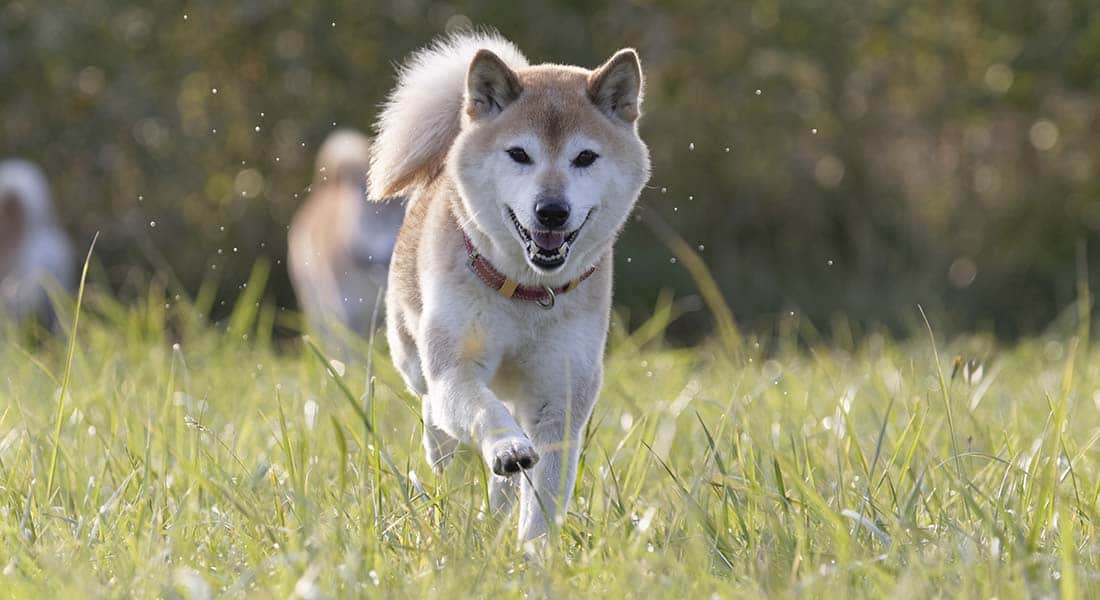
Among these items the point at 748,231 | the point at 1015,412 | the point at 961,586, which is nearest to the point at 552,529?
the point at 961,586

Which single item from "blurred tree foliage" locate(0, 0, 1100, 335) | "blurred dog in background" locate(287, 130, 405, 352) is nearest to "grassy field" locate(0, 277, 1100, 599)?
"blurred dog in background" locate(287, 130, 405, 352)

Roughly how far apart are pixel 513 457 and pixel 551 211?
0.67m

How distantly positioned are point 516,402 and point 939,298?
25.3ft

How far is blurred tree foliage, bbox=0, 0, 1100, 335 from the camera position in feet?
36.2

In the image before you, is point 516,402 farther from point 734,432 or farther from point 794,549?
point 794,549

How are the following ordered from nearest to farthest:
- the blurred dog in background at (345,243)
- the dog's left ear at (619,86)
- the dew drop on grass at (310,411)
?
the dog's left ear at (619,86)
the dew drop on grass at (310,411)
the blurred dog in background at (345,243)

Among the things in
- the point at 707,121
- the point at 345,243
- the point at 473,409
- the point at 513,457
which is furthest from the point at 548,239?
the point at 707,121

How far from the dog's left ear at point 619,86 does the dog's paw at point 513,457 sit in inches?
43.0

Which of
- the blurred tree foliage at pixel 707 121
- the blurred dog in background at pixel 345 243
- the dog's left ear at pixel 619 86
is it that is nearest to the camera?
the dog's left ear at pixel 619 86

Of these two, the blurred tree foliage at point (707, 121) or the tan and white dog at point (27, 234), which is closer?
the tan and white dog at point (27, 234)

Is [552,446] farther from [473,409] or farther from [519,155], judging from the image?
[519,155]

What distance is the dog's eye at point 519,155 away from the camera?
12.6 feet

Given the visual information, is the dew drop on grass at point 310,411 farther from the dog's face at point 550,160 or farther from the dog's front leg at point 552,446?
the dog's face at point 550,160

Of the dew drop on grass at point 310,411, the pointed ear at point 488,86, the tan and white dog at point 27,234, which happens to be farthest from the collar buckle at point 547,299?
the tan and white dog at point 27,234
